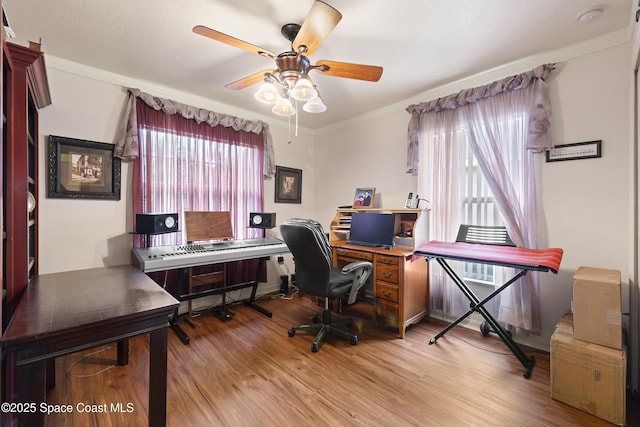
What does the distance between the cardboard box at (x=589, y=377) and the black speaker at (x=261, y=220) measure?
2.71 meters

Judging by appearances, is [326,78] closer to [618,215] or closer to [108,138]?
[108,138]

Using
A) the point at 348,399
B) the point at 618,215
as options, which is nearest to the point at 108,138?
the point at 348,399

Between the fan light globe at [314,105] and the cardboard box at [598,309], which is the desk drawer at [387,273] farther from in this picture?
the fan light globe at [314,105]

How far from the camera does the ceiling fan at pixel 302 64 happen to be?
146cm

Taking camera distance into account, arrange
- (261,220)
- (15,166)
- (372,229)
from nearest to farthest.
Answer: (15,166) → (372,229) → (261,220)

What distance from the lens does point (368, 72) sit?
1.83 meters

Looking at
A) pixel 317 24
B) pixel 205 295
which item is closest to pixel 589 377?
pixel 317 24

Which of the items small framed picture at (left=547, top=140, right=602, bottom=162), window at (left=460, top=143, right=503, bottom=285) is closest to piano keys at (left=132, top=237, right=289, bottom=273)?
window at (left=460, top=143, right=503, bottom=285)

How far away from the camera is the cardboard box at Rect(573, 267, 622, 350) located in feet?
5.08

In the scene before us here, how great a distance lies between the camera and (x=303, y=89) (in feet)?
5.76

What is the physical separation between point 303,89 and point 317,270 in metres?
1.38

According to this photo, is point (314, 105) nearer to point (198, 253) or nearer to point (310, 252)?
point (310, 252)

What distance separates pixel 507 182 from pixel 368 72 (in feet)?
5.07

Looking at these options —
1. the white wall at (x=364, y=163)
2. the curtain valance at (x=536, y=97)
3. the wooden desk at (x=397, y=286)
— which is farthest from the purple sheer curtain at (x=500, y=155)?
the white wall at (x=364, y=163)
